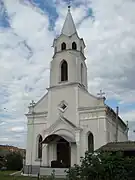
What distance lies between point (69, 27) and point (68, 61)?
17.6 ft

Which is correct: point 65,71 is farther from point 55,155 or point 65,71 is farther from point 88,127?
point 55,155

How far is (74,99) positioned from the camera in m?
28.7

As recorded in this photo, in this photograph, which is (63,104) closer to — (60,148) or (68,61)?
(60,148)

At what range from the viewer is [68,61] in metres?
31.1

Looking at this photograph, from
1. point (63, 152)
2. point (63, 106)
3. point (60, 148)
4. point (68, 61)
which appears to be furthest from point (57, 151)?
point (68, 61)

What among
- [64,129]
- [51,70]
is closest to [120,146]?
[64,129]

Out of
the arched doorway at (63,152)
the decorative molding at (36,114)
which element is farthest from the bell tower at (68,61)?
the arched doorway at (63,152)

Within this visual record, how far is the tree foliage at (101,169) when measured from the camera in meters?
10.0

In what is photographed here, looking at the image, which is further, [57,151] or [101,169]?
[57,151]

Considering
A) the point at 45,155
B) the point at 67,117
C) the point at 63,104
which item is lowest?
the point at 45,155

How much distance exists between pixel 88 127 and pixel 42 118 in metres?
6.15

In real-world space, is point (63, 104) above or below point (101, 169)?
above

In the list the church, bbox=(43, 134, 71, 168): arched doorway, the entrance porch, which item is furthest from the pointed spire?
the entrance porch

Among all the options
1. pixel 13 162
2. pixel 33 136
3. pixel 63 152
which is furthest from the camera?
pixel 13 162
